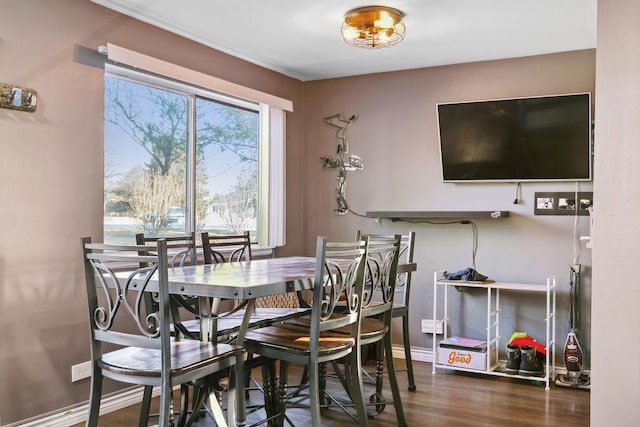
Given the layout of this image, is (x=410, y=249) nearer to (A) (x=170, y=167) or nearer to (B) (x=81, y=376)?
(A) (x=170, y=167)

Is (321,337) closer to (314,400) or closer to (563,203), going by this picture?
(314,400)

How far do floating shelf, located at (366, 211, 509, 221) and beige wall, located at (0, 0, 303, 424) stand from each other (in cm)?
225

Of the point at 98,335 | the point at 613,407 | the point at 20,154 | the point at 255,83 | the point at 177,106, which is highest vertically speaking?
the point at 255,83

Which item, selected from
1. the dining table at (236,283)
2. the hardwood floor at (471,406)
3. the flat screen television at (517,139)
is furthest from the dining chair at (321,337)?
the flat screen television at (517,139)

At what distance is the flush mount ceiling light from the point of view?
343 cm

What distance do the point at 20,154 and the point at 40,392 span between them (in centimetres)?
122

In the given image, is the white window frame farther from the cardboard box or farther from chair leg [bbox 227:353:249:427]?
chair leg [bbox 227:353:249:427]

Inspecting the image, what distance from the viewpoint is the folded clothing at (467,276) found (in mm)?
4262

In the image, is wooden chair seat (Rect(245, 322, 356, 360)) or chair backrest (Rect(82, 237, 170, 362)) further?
wooden chair seat (Rect(245, 322, 356, 360))

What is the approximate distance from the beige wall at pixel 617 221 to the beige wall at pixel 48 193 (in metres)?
2.57

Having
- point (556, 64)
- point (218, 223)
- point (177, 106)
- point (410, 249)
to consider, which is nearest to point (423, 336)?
point (410, 249)

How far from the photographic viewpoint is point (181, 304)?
3.08 meters

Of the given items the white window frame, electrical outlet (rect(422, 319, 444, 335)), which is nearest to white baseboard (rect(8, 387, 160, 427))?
the white window frame

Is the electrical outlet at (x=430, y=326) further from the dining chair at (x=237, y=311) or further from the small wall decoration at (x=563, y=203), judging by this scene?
the dining chair at (x=237, y=311)
